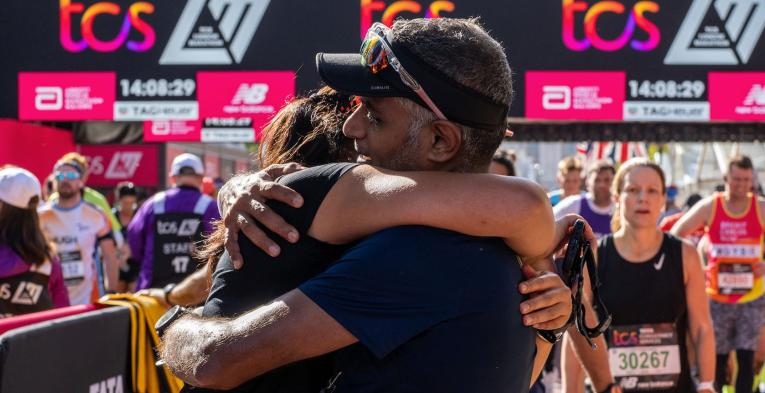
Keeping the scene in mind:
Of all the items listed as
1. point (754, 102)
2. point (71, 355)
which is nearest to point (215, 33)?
point (754, 102)

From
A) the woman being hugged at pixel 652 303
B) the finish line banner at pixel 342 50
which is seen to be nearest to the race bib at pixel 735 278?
the woman being hugged at pixel 652 303

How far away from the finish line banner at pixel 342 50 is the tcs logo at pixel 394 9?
0.06 ft

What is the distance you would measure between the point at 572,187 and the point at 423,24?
7.58m

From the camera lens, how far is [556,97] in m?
12.3

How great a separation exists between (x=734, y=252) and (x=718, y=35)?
5.84m

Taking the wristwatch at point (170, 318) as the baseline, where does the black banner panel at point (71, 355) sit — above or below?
below

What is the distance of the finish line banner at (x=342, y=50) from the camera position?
40.1ft

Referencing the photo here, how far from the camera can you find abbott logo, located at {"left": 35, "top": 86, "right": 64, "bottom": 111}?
41.4ft

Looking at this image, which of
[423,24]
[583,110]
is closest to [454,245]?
[423,24]

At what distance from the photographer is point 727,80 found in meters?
12.2

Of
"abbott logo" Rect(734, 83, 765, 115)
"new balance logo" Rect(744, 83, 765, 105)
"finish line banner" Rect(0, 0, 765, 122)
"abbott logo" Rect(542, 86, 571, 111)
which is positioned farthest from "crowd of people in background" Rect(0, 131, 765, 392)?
"new balance logo" Rect(744, 83, 765, 105)

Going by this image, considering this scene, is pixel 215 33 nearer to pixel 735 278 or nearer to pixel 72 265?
pixel 72 265

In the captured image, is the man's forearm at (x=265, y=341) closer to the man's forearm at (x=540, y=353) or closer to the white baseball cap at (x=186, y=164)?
the man's forearm at (x=540, y=353)

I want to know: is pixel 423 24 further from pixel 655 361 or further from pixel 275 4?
pixel 275 4
